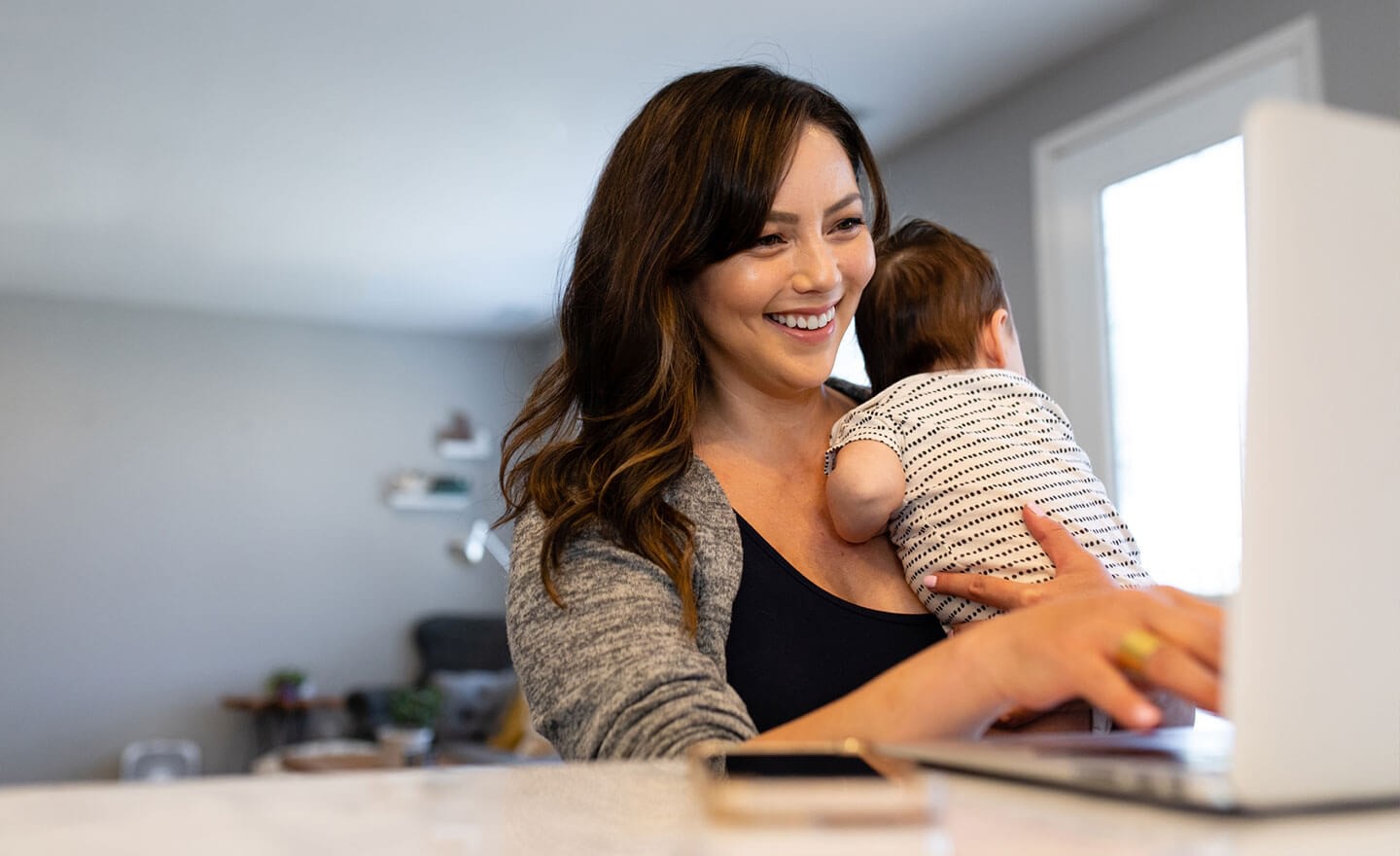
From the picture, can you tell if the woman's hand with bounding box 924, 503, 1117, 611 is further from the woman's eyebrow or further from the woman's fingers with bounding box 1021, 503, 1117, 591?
the woman's eyebrow

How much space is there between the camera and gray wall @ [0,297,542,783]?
6727 mm

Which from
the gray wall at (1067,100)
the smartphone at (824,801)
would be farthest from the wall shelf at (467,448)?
the smartphone at (824,801)

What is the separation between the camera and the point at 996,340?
1.58 meters

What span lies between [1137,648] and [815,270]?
75 centimetres

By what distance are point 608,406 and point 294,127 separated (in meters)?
3.60

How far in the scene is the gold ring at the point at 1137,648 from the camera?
0.62 metres

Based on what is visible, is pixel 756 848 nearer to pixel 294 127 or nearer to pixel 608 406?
pixel 608 406

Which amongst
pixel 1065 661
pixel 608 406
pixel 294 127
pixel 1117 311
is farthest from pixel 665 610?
pixel 294 127

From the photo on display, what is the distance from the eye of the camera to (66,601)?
6.75 meters


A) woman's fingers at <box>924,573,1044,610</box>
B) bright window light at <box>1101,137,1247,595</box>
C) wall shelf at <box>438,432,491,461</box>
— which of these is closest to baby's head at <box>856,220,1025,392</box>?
woman's fingers at <box>924,573,1044,610</box>

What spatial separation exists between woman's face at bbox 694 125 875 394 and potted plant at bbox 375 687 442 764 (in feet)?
15.9

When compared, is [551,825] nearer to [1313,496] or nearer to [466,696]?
[1313,496]

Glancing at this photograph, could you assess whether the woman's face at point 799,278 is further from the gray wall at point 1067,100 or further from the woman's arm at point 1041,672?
the gray wall at point 1067,100

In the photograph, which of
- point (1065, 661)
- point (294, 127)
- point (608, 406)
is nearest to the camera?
point (1065, 661)
